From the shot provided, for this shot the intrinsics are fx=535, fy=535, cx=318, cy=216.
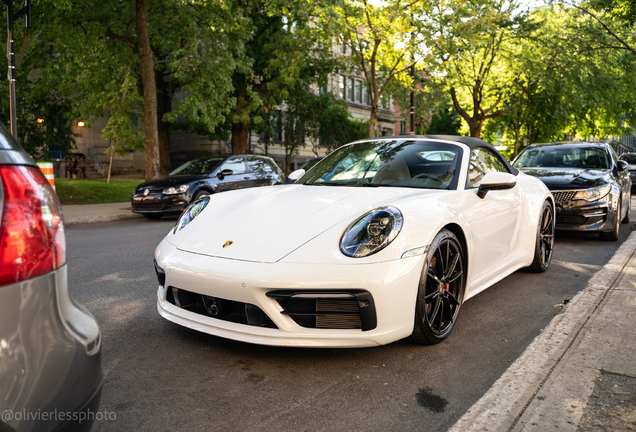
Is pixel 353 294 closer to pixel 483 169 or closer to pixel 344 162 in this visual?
pixel 344 162

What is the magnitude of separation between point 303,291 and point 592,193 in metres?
6.31

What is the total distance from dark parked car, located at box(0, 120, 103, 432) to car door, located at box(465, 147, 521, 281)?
9.68ft

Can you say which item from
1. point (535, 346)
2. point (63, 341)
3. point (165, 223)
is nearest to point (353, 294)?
point (535, 346)

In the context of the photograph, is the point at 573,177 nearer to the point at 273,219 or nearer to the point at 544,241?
the point at 544,241

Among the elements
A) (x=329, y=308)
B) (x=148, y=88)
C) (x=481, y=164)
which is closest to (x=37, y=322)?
(x=329, y=308)

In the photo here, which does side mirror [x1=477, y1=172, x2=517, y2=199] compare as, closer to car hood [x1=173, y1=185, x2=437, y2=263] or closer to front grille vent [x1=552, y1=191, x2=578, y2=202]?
car hood [x1=173, y1=185, x2=437, y2=263]

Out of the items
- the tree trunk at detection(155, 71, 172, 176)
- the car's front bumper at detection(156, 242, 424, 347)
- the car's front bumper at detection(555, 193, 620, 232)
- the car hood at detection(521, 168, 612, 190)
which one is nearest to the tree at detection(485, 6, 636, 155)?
the car hood at detection(521, 168, 612, 190)

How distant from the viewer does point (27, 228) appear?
5.00ft

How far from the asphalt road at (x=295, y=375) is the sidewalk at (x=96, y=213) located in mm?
7673

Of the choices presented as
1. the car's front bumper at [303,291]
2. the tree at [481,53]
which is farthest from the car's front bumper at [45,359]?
the tree at [481,53]

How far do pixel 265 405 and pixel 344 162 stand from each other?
2604 mm

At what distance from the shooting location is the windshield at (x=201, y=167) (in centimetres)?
1279

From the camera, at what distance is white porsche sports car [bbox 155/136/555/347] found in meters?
2.98

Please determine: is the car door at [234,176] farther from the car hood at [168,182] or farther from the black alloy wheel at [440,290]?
the black alloy wheel at [440,290]
